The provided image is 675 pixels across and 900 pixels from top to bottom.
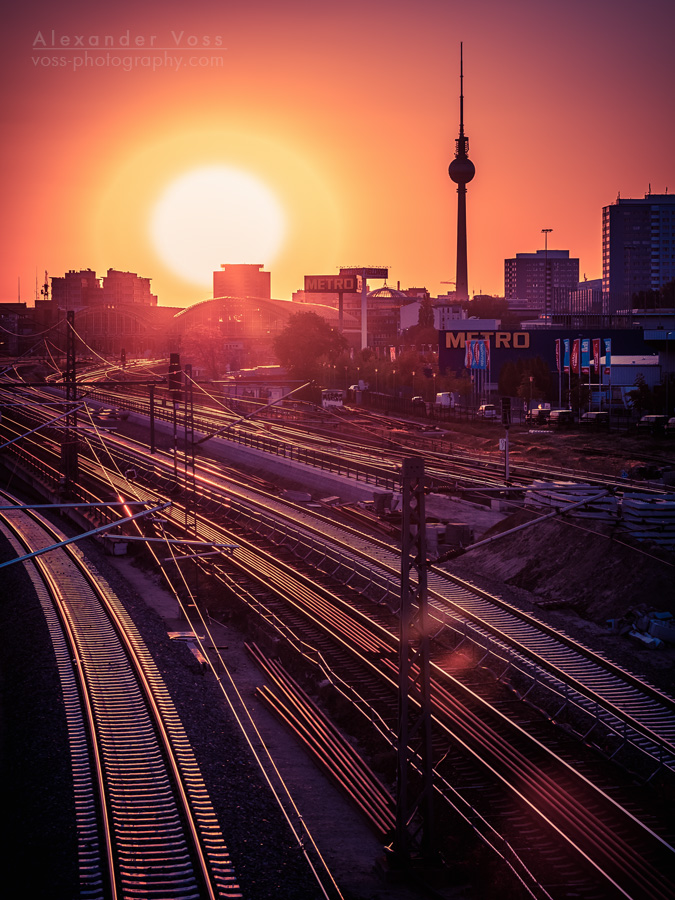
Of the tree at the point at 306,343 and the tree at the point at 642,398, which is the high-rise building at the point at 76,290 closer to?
the tree at the point at 306,343

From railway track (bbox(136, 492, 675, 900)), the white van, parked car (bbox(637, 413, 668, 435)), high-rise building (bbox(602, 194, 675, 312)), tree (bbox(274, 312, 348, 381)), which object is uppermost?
high-rise building (bbox(602, 194, 675, 312))

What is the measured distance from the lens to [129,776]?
12.4m

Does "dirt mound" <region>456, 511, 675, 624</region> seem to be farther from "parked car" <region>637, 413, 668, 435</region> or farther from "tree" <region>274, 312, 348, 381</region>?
"tree" <region>274, 312, 348, 381</region>

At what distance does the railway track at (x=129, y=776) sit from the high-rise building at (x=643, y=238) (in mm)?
170609

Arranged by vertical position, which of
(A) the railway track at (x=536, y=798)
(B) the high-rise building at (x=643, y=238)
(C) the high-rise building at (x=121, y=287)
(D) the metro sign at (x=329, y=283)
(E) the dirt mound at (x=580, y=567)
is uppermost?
(B) the high-rise building at (x=643, y=238)

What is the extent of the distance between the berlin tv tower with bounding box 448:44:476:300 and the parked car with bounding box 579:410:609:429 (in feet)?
247

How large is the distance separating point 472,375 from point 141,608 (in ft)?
153

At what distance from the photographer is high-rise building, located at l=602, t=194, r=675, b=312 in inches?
6973

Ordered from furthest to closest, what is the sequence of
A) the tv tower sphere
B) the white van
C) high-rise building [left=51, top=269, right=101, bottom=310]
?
high-rise building [left=51, top=269, right=101, bottom=310] < the tv tower sphere < the white van

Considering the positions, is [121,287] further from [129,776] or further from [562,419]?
[129,776]

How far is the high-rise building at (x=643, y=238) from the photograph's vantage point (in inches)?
6973

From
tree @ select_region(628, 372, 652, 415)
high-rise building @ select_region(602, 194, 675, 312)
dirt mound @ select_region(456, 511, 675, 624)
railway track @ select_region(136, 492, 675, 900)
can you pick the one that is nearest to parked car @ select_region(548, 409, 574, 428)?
tree @ select_region(628, 372, 652, 415)

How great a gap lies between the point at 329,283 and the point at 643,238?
87810mm

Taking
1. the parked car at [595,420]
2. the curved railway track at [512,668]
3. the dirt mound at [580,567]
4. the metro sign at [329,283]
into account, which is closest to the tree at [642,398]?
the parked car at [595,420]
